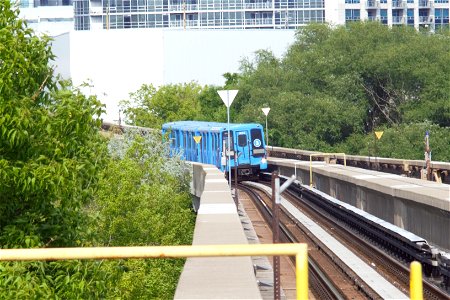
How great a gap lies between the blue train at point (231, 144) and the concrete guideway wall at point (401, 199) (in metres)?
5.10

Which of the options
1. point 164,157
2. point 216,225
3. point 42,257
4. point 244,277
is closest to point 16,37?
point 244,277

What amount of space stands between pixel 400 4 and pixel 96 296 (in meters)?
122

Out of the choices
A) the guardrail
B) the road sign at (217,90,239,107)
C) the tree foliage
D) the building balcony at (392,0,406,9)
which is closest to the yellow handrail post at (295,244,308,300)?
the road sign at (217,90,239,107)

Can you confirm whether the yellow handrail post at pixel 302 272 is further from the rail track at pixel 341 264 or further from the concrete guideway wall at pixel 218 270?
the rail track at pixel 341 264

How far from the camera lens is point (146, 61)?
91.9m

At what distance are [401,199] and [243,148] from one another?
22.5 m

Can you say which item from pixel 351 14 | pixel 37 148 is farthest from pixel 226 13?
pixel 37 148

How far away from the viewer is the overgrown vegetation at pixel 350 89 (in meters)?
68.6

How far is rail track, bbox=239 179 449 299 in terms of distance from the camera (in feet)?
60.8

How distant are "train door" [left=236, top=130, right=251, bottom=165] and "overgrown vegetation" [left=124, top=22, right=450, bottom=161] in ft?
49.3

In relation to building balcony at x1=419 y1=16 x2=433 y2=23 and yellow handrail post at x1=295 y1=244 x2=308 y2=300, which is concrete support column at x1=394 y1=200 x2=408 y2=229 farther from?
building balcony at x1=419 y1=16 x2=433 y2=23

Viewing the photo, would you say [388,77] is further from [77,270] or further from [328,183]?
[77,270]

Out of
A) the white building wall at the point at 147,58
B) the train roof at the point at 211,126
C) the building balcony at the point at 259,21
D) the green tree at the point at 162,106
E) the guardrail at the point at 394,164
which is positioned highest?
the building balcony at the point at 259,21

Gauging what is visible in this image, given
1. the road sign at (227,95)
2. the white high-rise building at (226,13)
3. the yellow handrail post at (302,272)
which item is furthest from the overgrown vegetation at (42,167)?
the white high-rise building at (226,13)
